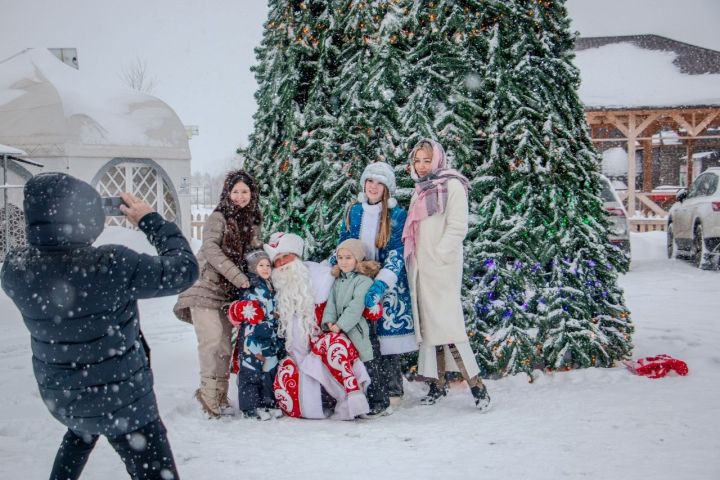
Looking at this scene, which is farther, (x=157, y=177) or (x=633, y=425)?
(x=157, y=177)

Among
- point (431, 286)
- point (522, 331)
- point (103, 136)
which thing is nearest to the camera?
point (431, 286)

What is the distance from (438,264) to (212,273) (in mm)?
1643

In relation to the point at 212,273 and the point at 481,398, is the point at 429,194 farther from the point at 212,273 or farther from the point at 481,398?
the point at 212,273

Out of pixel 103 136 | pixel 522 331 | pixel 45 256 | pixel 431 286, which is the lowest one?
pixel 522 331

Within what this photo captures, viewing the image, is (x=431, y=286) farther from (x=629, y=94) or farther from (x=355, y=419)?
(x=629, y=94)

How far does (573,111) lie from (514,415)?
106 inches

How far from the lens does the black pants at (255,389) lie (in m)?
4.40

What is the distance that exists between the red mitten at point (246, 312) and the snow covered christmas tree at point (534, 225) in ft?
5.69

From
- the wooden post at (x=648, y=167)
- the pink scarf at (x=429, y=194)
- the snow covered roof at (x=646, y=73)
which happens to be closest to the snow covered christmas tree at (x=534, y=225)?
the pink scarf at (x=429, y=194)

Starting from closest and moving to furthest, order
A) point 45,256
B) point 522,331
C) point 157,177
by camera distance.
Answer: point 45,256 < point 522,331 < point 157,177

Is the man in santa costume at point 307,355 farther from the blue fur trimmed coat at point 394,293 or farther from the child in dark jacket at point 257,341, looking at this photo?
the blue fur trimmed coat at point 394,293

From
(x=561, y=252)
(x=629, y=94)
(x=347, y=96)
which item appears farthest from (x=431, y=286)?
(x=629, y=94)

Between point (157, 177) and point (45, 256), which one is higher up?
point (157, 177)

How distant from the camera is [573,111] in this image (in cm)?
541
